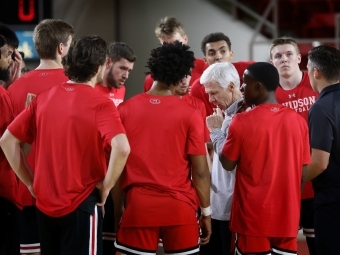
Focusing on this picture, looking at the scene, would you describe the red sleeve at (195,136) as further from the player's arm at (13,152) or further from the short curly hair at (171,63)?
the player's arm at (13,152)

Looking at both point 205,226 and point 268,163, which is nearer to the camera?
point 268,163

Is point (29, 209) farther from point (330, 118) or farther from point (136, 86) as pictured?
point (136, 86)

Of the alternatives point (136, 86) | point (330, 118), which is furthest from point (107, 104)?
point (136, 86)

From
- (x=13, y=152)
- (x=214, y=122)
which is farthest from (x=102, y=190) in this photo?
(x=214, y=122)

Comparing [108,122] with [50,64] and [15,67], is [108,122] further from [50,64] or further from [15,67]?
[15,67]

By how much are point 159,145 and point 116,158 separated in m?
0.27

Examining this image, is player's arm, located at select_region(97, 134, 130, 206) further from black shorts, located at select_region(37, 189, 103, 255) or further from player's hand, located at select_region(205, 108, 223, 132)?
player's hand, located at select_region(205, 108, 223, 132)

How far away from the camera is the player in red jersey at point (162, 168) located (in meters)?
3.12

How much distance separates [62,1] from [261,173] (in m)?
5.20

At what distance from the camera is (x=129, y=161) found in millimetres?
3178

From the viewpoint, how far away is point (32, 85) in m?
3.63

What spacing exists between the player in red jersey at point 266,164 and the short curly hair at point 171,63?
0.32m

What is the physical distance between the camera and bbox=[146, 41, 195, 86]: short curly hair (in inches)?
126

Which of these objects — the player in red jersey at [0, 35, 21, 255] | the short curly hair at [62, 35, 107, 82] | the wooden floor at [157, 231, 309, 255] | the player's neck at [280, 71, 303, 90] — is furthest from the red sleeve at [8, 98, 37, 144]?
the wooden floor at [157, 231, 309, 255]
